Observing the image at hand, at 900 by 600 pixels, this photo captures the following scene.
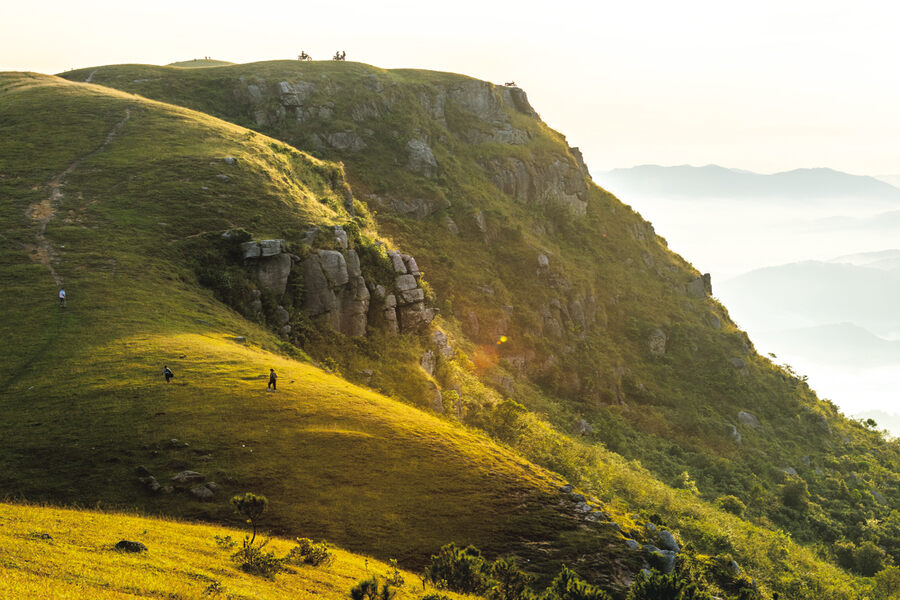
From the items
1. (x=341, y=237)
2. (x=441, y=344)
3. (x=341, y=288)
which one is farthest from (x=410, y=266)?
(x=341, y=288)

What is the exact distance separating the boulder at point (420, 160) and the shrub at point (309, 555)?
7882cm

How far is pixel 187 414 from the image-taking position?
88.6 ft

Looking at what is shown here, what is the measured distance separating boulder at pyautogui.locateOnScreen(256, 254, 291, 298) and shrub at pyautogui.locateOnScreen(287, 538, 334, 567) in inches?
1165

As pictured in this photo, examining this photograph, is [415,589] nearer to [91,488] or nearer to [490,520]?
[490,520]

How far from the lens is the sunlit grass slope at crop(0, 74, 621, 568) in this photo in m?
23.6

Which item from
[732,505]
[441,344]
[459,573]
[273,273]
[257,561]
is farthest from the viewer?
[732,505]

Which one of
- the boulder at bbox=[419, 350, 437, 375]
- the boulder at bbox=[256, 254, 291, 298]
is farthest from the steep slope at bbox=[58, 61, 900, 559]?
the boulder at bbox=[256, 254, 291, 298]

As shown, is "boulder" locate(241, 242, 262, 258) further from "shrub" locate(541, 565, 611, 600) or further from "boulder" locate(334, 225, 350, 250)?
"shrub" locate(541, 565, 611, 600)

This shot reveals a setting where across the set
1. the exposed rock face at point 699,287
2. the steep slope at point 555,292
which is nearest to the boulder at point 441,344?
the steep slope at point 555,292

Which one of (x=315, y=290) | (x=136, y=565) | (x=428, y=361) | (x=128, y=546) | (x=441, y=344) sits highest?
(x=315, y=290)

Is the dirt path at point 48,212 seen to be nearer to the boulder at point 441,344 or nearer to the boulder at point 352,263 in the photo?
the boulder at point 352,263

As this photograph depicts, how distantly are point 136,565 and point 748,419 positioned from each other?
9478 centimetres

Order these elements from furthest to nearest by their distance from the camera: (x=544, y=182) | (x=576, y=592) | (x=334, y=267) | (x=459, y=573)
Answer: (x=544, y=182)
(x=334, y=267)
(x=459, y=573)
(x=576, y=592)

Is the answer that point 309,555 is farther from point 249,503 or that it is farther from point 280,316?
point 280,316
